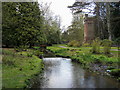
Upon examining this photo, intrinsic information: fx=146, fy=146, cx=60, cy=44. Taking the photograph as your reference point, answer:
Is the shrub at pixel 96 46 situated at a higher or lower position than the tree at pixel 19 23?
lower

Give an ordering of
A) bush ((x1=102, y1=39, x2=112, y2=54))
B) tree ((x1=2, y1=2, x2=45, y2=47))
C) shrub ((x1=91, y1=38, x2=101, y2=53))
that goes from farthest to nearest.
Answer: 1. shrub ((x1=91, y1=38, x2=101, y2=53))
2. bush ((x1=102, y1=39, x2=112, y2=54))
3. tree ((x1=2, y1=2, x2=45, y2=47))

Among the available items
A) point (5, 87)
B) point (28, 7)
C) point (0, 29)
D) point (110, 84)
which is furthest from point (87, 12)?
point (5, 87)

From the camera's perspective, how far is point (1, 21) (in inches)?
347

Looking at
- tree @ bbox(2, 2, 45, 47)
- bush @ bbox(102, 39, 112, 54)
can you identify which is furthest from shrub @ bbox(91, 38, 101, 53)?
tree @ bbox(2, 2, 45, 47)

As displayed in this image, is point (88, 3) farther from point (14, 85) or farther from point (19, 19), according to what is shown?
point (14, 85)

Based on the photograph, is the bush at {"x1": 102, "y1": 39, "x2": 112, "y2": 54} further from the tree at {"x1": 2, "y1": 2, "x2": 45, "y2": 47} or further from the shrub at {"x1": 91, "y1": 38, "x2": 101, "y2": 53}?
the tree at {"x1": 2, "y1": 2, "x2": 45, "y2": 47}

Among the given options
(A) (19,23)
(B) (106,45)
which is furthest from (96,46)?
(A) (19,23)

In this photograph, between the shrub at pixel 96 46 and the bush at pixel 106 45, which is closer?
the bush at pixel 106 45

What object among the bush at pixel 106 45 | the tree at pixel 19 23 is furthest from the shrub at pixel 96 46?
the tree at pixel 19 23

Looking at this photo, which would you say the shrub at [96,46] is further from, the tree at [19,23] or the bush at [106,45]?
the tree at [19,23]

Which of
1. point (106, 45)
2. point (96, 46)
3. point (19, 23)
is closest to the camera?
point (19, 23)

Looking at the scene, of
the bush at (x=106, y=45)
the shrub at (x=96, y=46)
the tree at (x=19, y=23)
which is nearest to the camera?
the tree at (x=19, y=23)

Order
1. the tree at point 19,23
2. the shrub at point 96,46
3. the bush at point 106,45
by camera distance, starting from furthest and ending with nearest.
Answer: the shrub at point 96,46 < the bush at point 106,45 < the tree at point 19,23

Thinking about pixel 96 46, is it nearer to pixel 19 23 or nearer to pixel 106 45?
pixel 106 45
